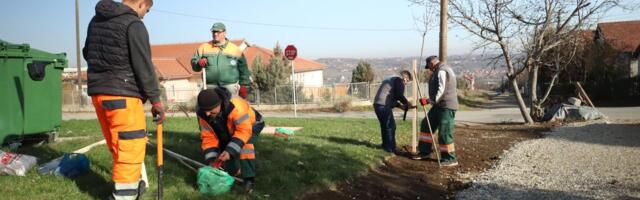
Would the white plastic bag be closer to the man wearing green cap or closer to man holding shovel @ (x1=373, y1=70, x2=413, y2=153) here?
the man wearing green cap

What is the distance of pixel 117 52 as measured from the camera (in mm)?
4031

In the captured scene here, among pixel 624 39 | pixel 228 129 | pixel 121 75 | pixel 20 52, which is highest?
pixel 624 39

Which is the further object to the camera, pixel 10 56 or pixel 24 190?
pixel 10 56

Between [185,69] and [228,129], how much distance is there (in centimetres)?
3895

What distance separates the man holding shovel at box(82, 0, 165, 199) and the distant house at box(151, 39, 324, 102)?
25.4 metres

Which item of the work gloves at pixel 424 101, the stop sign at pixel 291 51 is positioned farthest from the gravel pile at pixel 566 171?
the stop sign at pixel 291 51

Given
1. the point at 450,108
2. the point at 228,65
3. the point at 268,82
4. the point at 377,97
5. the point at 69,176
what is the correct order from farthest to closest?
1. the point at 268,82
2. the point at 377,97
3. the point at 450,108
4. the point at 228,65
5. the point at 69,176

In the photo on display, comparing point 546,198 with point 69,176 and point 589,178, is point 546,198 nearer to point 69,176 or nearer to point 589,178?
point 589,178

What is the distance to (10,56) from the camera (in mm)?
6852

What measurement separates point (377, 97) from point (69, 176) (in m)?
5.04

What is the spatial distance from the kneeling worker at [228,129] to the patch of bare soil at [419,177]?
72 centimetres

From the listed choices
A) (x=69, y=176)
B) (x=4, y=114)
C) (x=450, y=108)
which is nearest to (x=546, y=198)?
(x=450, y=108)

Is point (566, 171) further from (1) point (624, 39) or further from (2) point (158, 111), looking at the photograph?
(1) point (624, 39)

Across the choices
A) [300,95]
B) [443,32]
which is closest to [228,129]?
[443,32]
